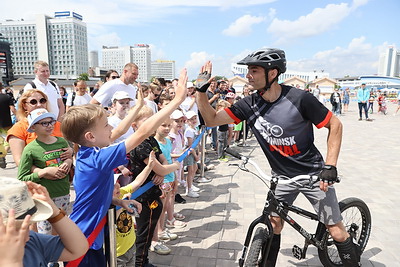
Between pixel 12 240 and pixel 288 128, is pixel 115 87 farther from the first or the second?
pixel 12 240

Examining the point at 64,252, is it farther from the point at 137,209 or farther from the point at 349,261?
the point at 349,261

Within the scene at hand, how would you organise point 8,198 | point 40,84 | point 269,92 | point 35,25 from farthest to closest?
point 35,25 < point 40,84 < point 269,92 < point 8,198

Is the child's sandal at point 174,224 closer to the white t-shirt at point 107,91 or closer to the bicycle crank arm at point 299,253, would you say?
the bicycle crank arm at point 299,253

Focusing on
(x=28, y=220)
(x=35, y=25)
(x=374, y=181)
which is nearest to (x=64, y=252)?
(x=28, y=220)

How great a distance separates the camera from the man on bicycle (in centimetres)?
257

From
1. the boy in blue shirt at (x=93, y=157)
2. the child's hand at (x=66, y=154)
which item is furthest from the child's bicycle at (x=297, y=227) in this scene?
the child's hand at (x=66, y=154)

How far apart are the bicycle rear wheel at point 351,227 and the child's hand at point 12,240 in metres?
2.78

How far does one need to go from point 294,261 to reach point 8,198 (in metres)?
3.25

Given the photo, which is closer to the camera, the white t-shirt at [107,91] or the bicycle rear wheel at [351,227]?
the bicycle rear wheel at [351,227]

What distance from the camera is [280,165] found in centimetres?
284

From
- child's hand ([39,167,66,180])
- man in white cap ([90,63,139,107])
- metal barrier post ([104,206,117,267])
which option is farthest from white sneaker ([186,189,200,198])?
metal barrier post ([104,206,117,267])

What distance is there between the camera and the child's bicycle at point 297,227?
2.54 metres

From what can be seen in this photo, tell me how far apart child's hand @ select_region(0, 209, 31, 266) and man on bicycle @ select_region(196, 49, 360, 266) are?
1979 millimetres

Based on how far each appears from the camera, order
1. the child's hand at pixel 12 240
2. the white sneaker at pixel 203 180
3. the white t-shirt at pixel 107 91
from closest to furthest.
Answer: the child's hand at pixel 12 240, the white t-shirt at pixel 107 91, the white sneaker at pixel 203 180
